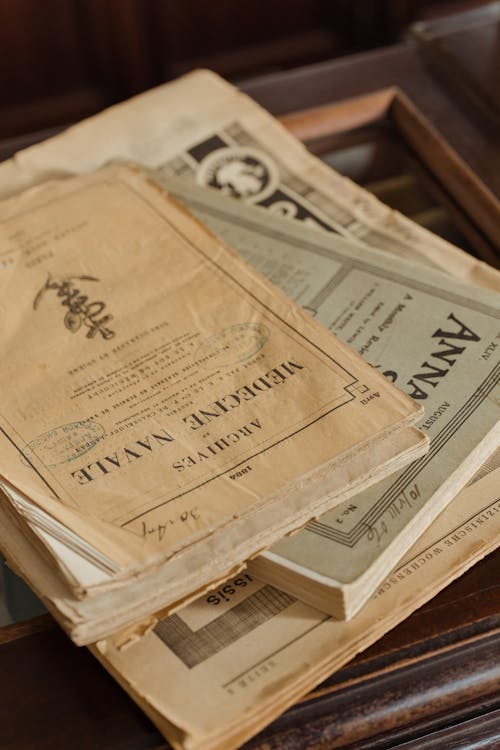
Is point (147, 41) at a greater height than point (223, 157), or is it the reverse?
point (147, 41)

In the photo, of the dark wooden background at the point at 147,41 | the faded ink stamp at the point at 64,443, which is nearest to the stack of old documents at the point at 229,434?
the faded ink stamp at the point at 64,443

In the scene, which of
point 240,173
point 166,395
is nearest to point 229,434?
point 166,395

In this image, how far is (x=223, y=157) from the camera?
65 cm

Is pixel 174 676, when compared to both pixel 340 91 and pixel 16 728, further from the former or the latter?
pixel 340 91

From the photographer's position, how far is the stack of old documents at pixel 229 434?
1.20 ft

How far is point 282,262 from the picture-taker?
54 cm

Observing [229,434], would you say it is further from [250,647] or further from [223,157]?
[223,157]

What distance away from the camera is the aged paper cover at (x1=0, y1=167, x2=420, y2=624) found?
1.24 feet

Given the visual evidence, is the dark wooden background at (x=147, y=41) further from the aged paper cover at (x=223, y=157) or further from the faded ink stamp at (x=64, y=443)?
the faded ink stamp at (x=64, y=443)
